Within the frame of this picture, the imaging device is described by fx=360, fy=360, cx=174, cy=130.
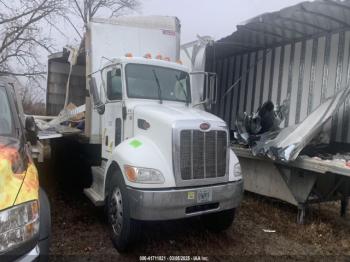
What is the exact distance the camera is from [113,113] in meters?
5.48

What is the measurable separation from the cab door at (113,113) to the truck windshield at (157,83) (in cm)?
19

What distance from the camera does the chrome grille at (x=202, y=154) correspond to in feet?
14.4

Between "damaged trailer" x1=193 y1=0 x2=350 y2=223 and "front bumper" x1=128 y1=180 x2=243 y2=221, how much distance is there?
1660mm

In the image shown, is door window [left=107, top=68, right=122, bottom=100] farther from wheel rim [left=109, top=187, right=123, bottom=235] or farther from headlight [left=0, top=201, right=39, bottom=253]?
headlight [left=0, top=201, right=39, bottom=253]

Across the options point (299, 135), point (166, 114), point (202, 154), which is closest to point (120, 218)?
point (202, 154)

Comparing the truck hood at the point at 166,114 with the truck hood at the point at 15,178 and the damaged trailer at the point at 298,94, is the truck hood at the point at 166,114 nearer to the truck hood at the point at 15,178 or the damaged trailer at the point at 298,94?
the damaged trailer at the point at 298,94

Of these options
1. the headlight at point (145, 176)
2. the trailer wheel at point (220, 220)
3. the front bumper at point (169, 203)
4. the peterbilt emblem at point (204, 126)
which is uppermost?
the peterbilt emblem at point (204, 126)

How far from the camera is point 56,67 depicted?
9305mm

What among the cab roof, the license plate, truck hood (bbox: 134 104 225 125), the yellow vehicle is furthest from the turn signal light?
the cab roof

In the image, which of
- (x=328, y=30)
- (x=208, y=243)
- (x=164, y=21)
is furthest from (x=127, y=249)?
(x=328, y=30)

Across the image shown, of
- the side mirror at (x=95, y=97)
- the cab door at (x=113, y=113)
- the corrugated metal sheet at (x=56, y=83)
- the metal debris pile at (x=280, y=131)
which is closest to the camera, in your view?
the cab door at (x=113, y=113)

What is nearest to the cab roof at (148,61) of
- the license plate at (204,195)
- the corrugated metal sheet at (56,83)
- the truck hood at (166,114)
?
the truck hood at (166,114)

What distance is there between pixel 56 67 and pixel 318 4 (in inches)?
253

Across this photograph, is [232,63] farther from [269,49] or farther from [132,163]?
[132,163]
